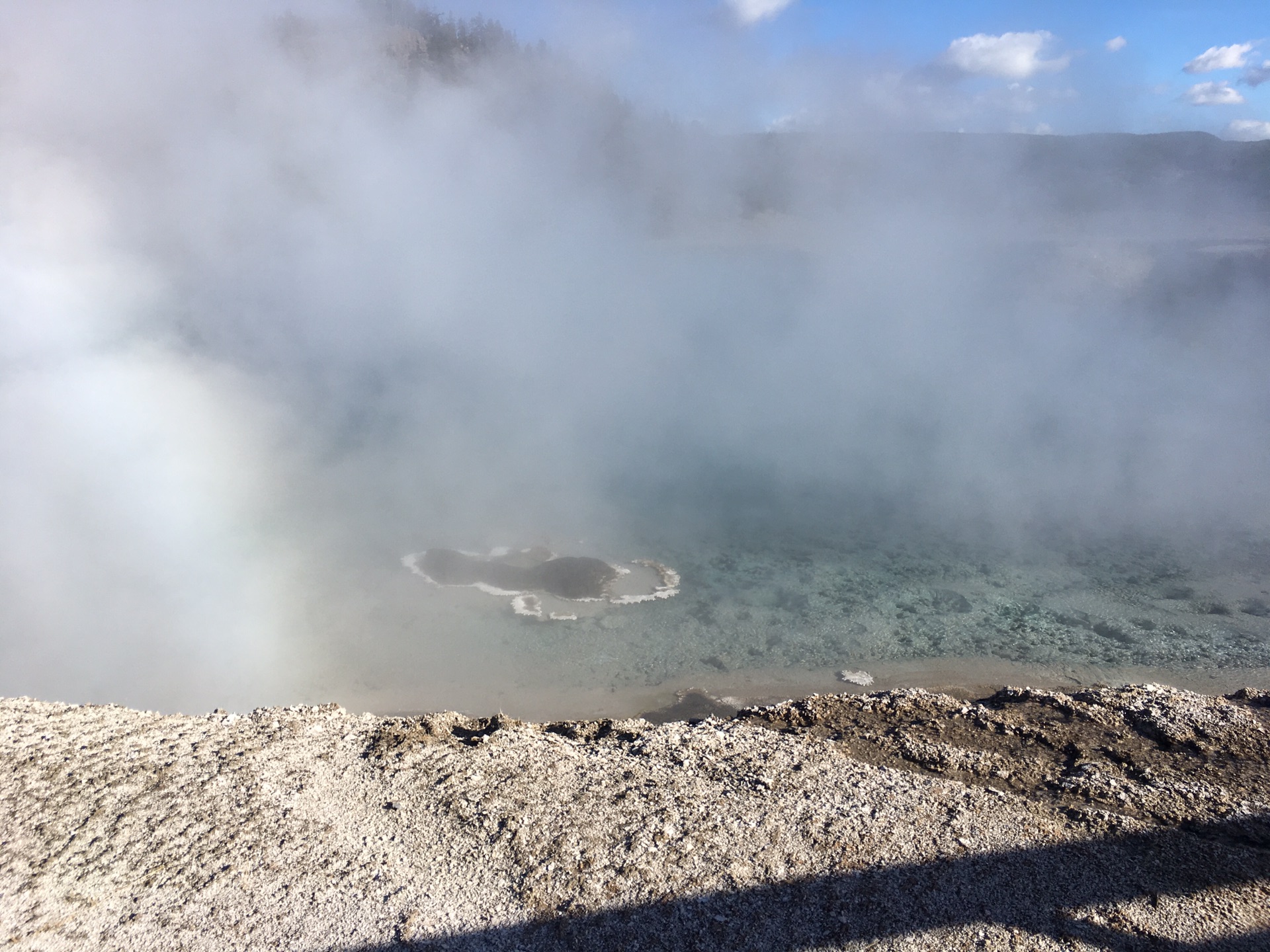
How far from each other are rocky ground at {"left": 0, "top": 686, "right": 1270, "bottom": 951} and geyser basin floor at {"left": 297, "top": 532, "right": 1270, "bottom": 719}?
1.33 metres

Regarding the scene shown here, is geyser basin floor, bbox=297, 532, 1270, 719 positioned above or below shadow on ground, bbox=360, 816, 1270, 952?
below

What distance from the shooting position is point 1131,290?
465 inches

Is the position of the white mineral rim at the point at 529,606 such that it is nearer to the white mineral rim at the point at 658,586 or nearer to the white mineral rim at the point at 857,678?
the white mineral rim at the point at 658,586

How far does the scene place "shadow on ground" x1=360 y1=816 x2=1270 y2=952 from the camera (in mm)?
1705

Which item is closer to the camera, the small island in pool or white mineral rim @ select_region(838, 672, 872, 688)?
white mineral rim @ select_region(838, 672, 872, 688)

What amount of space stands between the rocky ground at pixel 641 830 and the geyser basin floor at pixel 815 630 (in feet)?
4.36

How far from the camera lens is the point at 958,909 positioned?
1771 mm

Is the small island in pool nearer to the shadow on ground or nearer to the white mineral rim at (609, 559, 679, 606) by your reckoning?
the white mineral rim at (609, 559, 679, 606)

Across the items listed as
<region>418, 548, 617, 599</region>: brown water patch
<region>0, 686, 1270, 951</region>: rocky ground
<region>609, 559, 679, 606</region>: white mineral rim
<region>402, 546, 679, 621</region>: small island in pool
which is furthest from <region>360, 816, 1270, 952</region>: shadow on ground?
<region>418, 548, 617, 599</region>: brown water patch

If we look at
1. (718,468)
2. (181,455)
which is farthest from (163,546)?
(718,468)

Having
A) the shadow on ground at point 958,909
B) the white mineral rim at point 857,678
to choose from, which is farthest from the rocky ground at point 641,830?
the white mineral rim at point 857,678

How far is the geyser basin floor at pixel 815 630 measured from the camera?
3965 mm

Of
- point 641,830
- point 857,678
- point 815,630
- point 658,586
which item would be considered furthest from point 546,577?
point 641,830

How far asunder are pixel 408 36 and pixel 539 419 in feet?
17.7
